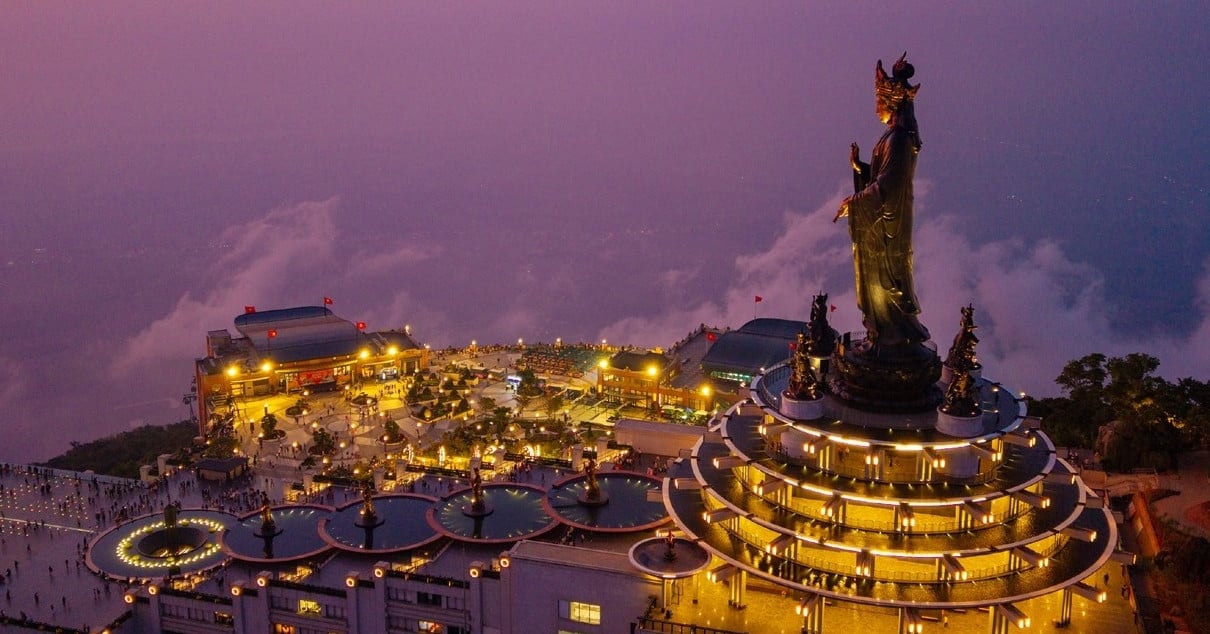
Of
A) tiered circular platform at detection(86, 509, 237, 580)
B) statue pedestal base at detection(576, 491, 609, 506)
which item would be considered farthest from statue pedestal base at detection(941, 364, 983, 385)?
tiered circular platform at detection(86, 509, 237, 580)

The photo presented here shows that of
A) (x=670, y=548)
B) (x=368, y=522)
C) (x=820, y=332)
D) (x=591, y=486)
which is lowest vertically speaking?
(x=368, y=522)

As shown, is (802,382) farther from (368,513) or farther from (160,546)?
(160,546)

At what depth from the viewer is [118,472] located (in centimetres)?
8188

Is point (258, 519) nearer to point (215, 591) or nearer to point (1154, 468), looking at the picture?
point (215, 591)

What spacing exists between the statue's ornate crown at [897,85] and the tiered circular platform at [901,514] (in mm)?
13566

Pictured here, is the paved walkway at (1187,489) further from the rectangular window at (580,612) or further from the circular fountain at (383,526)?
the circular fountain at (383,526)

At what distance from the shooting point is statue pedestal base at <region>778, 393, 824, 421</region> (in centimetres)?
4038

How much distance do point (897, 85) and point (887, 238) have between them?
6.59 meters

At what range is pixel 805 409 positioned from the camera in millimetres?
40375

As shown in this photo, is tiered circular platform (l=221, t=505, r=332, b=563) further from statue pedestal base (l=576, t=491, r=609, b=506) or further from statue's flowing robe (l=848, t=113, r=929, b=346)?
statue's flowing robe (l=848, t=113, r=929, b=346)

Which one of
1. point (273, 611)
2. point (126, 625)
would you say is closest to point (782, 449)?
point (273, 611)

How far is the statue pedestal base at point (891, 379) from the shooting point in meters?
40.7

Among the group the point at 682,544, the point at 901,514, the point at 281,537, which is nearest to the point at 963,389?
the point at 901,514

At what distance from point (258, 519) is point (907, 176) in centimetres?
3922
